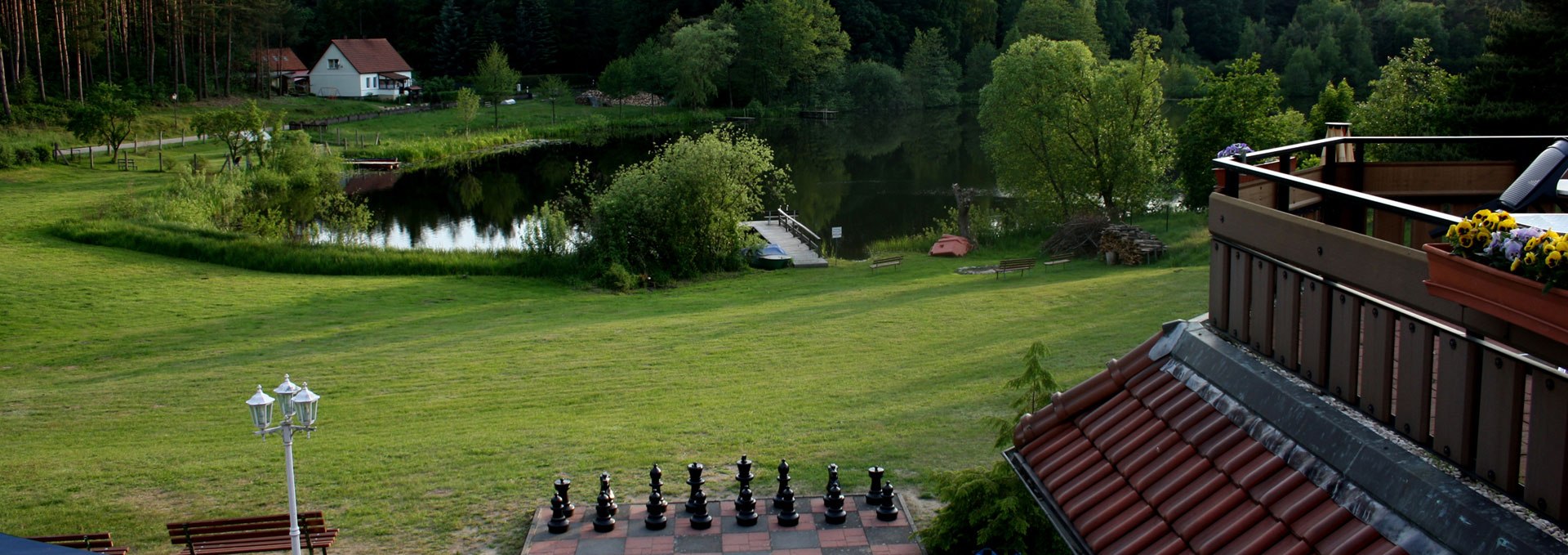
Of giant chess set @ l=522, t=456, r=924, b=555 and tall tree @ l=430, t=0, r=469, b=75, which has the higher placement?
tall tree @ l=430, t=0, r=469, b=75

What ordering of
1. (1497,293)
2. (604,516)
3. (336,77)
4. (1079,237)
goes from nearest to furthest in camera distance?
(1497,293), (604,516), (1079,237), (336,77)

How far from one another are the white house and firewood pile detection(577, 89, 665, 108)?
14395mm

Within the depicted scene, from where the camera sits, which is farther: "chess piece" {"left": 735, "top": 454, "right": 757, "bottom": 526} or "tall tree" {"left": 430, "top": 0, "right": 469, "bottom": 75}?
"tall tree" {"left": 430, "top": 0, "right": 469, "bottom": 75}

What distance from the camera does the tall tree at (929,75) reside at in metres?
98.8

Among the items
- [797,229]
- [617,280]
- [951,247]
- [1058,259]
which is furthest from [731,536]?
[797,229]

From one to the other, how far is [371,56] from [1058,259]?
75.2 metres

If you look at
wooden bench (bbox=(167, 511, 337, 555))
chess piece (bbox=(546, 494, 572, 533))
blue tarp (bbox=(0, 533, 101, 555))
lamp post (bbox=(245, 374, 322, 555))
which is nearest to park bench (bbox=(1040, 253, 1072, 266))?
chess piece (bbox=(546, 494, 572, 533))

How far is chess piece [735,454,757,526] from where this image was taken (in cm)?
1154

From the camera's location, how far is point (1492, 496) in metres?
4.00

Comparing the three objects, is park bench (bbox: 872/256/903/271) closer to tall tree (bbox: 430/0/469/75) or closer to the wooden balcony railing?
the wooden balcony railing

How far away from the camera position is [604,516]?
37.6ft

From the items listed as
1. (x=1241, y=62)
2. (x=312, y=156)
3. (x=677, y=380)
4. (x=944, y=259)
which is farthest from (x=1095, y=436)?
(x=312, y=156)

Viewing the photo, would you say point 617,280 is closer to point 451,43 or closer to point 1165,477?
point 1165,477

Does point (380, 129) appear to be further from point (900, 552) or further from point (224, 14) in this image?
point (900, 552)
